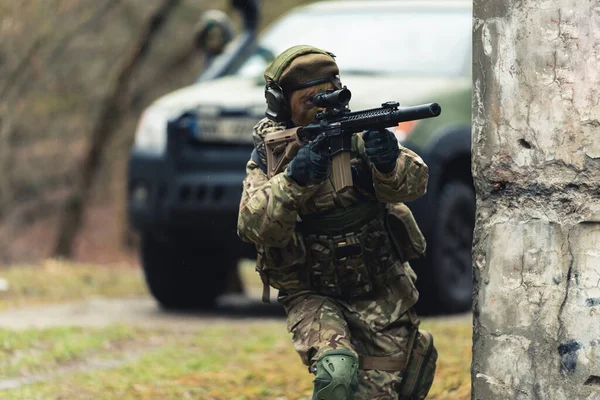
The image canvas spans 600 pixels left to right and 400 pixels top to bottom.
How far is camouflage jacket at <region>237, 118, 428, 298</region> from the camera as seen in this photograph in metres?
3.74

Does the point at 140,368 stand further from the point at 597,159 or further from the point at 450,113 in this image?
the point at 597,159

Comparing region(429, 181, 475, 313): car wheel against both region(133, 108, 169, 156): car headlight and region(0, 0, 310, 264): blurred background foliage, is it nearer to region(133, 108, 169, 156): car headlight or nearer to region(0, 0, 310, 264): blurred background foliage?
region(133, 108, 169, 156): car headlight

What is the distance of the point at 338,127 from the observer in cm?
371

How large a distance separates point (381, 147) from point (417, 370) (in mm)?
846

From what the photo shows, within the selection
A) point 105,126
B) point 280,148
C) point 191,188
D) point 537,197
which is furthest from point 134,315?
point 105,126

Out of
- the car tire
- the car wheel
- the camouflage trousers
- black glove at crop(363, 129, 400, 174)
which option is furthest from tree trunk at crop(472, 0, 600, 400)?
the car tire

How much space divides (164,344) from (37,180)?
39.0 feet

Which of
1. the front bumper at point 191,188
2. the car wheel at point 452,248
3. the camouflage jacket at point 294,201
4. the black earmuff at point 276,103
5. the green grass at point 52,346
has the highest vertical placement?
the black earmuff at point 276,103

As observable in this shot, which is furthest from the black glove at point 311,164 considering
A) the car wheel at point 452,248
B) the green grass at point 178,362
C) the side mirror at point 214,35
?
the side mirror at point 214,35

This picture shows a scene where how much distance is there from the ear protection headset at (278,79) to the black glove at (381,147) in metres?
0.28

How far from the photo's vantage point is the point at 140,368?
19.0ft

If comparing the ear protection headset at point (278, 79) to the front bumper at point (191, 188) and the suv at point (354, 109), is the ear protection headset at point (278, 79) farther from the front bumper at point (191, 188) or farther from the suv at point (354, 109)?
the front bumper at point (191, 188)

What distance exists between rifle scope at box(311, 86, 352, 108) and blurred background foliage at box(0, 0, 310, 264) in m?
9.34

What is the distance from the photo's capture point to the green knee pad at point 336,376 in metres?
3.69
